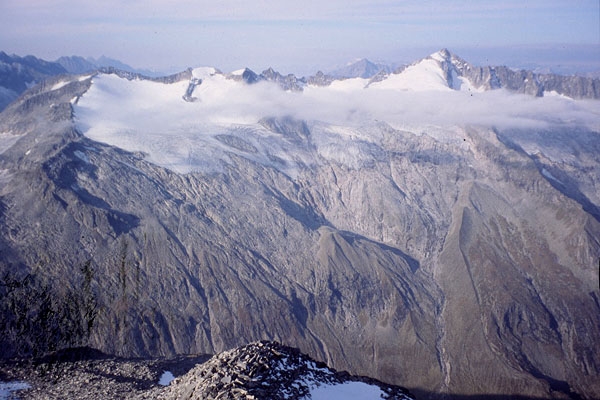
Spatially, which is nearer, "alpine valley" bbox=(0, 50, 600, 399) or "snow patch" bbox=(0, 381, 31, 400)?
"snow patch" bbox=(0, 381, 31, 400)

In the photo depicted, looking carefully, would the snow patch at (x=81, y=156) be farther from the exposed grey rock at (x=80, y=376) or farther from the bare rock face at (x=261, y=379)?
the bare rock face at (x=261, y=379)

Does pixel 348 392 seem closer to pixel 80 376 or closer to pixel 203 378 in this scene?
pixel 203 378

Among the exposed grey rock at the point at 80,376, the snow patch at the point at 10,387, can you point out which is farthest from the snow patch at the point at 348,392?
the snow patch at the point at 10,387

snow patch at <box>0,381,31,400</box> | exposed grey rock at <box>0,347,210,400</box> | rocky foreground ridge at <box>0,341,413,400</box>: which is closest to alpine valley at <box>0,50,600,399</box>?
exposed grey rock at <box>0,347,210,400</box>

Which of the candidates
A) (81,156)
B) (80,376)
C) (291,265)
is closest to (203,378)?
(80,376)

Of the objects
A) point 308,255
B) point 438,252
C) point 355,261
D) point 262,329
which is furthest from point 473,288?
point 262,329

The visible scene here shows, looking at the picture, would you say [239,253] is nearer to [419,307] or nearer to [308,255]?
[308,255]

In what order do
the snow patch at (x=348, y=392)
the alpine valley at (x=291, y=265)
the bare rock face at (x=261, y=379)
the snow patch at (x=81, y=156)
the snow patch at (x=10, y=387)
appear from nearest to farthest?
the bare rock face at (x=261, y=379)
the snow patch at (x=348, y=392)
the snow patch at (x=10, y=387)
the alpine valley at (x=291, y=265)
the snow patch at (x=81, y=156)

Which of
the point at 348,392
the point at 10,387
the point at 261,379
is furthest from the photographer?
the point at 10,387

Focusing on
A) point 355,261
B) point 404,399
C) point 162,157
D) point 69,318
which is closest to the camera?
point 404,399

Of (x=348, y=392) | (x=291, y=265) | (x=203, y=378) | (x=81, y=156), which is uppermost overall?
(x=81, y=156)

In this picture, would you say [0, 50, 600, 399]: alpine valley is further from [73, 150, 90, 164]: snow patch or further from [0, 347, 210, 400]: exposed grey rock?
[0, 347, 210, 400]: exposed grey rock
